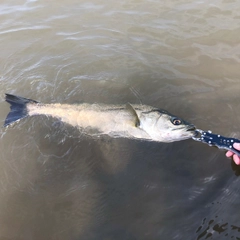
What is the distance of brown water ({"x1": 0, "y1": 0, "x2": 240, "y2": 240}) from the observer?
3.43 meters

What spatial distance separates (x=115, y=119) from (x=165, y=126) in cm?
78

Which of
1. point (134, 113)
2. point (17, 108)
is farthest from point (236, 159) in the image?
point (17, 108)

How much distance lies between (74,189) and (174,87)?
8.51 feet

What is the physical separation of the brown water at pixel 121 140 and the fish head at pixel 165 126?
0.33m

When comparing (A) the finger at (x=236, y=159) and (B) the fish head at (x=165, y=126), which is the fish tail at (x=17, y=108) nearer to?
(B) the fish head at (x=165, y=126)

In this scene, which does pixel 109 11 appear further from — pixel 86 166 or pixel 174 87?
pixel 86 166

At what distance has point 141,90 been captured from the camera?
5.12 m

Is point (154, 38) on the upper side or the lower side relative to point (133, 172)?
upper

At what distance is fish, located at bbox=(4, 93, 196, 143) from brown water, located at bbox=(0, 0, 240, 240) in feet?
0.67

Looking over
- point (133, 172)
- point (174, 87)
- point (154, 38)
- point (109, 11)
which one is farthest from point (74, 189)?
point (109, 11)

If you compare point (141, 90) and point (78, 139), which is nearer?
point (78, 139)

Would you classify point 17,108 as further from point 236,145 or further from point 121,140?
point 236,145

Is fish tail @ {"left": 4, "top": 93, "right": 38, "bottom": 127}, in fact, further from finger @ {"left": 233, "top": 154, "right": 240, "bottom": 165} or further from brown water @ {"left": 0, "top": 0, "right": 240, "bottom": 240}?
finger @ {"left": 233, "top": 154, "right": 240, "bottom": 165}

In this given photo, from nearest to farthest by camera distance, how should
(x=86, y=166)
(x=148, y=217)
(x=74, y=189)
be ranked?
(x=148, y=217) < (x=74, y=189) < (x=86, y=166)
